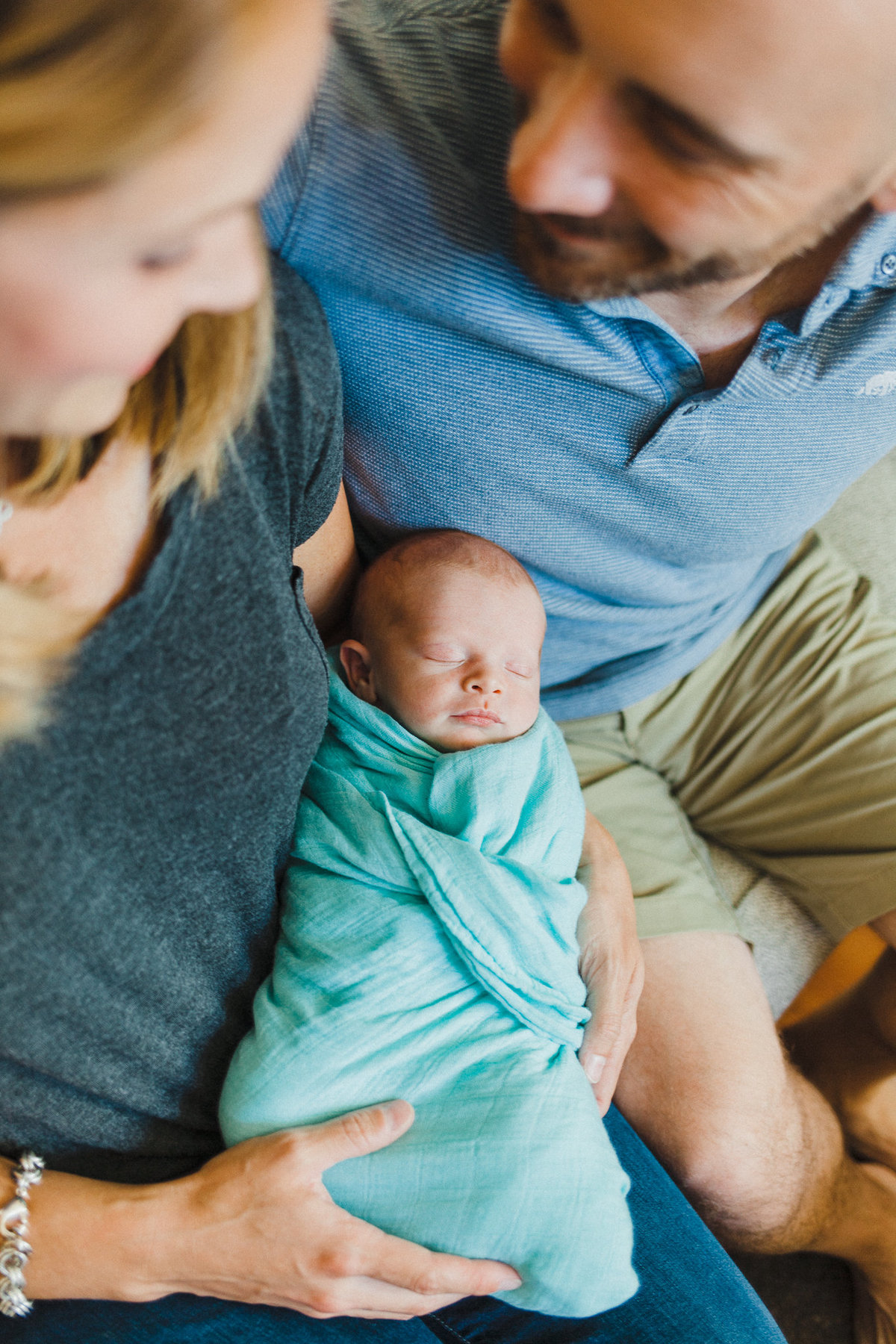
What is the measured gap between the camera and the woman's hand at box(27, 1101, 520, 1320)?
2.70ft

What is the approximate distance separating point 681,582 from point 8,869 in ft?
2.97

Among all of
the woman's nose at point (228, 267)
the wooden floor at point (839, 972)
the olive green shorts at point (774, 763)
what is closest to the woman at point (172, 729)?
the woman's nose at point (228, 267)

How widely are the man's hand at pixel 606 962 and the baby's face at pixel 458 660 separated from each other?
0.21 metres

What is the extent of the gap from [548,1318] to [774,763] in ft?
2.69

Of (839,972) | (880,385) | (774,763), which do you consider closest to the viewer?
(880,385)

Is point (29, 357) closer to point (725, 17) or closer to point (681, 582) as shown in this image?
point (725, 17)

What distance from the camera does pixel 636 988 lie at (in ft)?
3.64

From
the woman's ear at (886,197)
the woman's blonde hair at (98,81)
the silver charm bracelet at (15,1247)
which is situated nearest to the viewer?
the woman's blonde hair at (98,81)

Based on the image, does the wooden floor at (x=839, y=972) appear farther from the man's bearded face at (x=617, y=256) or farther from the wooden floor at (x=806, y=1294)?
the man's bearded face at (x=617, y=256)

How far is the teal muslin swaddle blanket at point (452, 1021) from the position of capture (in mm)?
831

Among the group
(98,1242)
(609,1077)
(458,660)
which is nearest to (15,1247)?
(98,1242)

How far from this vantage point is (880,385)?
A: 1118mm

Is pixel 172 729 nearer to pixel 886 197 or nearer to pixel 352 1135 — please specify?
pixel 352 1135

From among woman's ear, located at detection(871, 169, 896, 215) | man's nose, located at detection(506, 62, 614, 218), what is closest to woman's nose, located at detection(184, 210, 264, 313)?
man's nose, located at detection(506, 62, 614, 218)
